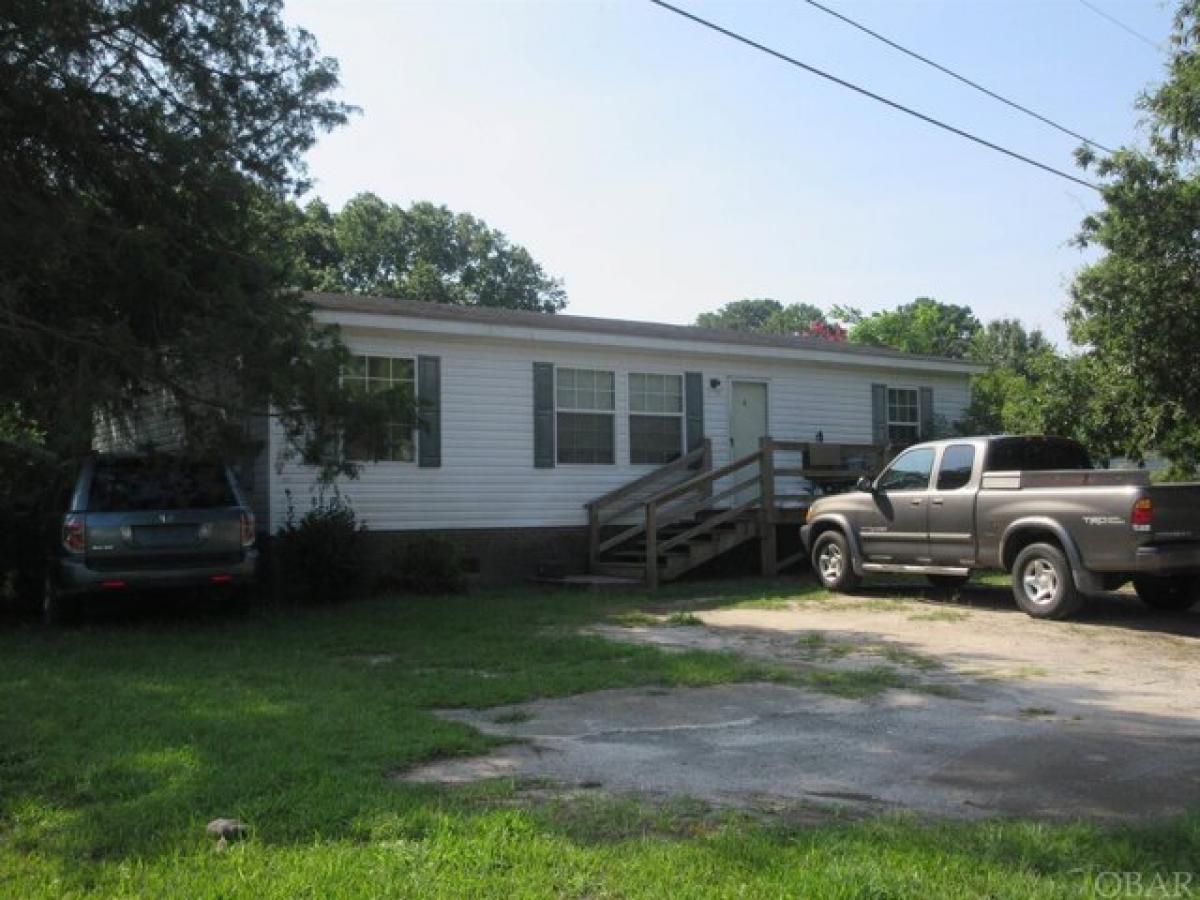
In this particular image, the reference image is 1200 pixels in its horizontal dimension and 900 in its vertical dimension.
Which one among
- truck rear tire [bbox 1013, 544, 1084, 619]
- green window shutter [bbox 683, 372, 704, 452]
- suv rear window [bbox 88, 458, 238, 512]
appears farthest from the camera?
green window shutter [bbox 683, 372, 704, 452]

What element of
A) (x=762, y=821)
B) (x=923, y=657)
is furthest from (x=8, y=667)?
(x=923, y=657)

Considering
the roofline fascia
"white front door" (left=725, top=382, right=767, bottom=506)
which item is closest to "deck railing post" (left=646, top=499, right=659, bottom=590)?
the roofline fascia

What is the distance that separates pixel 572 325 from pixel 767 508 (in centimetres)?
402

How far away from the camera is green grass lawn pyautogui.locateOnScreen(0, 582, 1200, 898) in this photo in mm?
3734

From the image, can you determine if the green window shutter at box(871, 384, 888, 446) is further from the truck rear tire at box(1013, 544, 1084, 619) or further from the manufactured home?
the truck rear tire at box(1013, 544, 1084, 619)

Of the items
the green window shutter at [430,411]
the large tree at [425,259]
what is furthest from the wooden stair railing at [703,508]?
the large tree at [425,259]

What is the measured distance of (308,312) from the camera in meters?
10.6

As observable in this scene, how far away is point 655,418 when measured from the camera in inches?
669

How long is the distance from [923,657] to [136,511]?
24.4 ft

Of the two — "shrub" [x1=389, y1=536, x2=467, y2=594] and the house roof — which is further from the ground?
the house roof

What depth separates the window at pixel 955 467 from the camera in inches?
471

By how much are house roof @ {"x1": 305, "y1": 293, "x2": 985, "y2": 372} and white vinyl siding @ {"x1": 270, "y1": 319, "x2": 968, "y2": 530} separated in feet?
0.77

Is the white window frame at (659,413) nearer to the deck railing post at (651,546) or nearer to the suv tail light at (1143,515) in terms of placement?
the deck railing post at (651,546)

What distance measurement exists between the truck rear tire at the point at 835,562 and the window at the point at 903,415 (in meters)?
6.15
